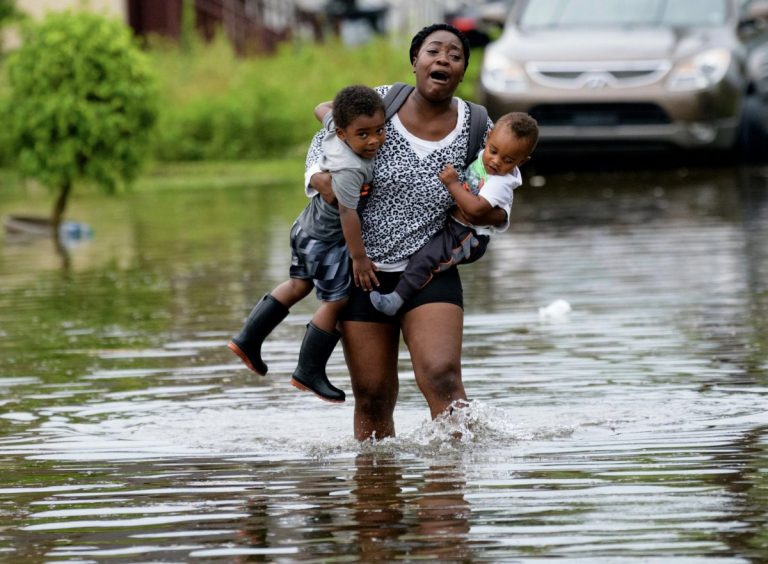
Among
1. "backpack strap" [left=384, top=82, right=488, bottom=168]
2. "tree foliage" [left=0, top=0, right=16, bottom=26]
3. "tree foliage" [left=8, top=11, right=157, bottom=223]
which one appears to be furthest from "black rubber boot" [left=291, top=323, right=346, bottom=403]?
"tree foliage" [left=0, top=0, right=16, bottom=26]

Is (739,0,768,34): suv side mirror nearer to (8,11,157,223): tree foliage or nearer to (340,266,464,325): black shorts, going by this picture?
(8,11,157,223): tree foliage

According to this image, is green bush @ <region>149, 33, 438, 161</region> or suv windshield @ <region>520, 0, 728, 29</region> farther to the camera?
green bush @ <region>149, 33, 438, 161</region>

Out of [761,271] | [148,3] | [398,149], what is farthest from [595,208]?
[148,3]

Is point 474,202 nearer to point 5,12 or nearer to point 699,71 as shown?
point 699,71

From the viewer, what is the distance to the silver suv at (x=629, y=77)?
16.7m

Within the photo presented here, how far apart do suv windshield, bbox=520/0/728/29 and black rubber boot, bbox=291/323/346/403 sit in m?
11.2

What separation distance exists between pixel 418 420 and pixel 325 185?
1373mm

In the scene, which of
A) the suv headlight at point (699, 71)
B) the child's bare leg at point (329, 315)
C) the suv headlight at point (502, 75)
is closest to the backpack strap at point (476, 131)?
the child's bare leg at point (329, 315)

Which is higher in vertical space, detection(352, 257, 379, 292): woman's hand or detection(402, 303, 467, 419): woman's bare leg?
detection(352, 257, 379, 292): woman's hand

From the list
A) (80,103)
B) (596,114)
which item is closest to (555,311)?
(596,114)

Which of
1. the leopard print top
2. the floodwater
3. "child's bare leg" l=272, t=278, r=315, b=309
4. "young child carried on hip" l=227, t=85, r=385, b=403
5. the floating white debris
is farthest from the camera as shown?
the floating white debris

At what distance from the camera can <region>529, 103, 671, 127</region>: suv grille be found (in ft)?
55.0

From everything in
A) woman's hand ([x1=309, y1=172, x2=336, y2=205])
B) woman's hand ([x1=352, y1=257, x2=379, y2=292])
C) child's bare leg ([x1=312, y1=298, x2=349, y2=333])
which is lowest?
child's bare leg ([x1=312, y1=298, x2=349, y2=333])

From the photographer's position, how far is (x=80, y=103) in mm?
16969
